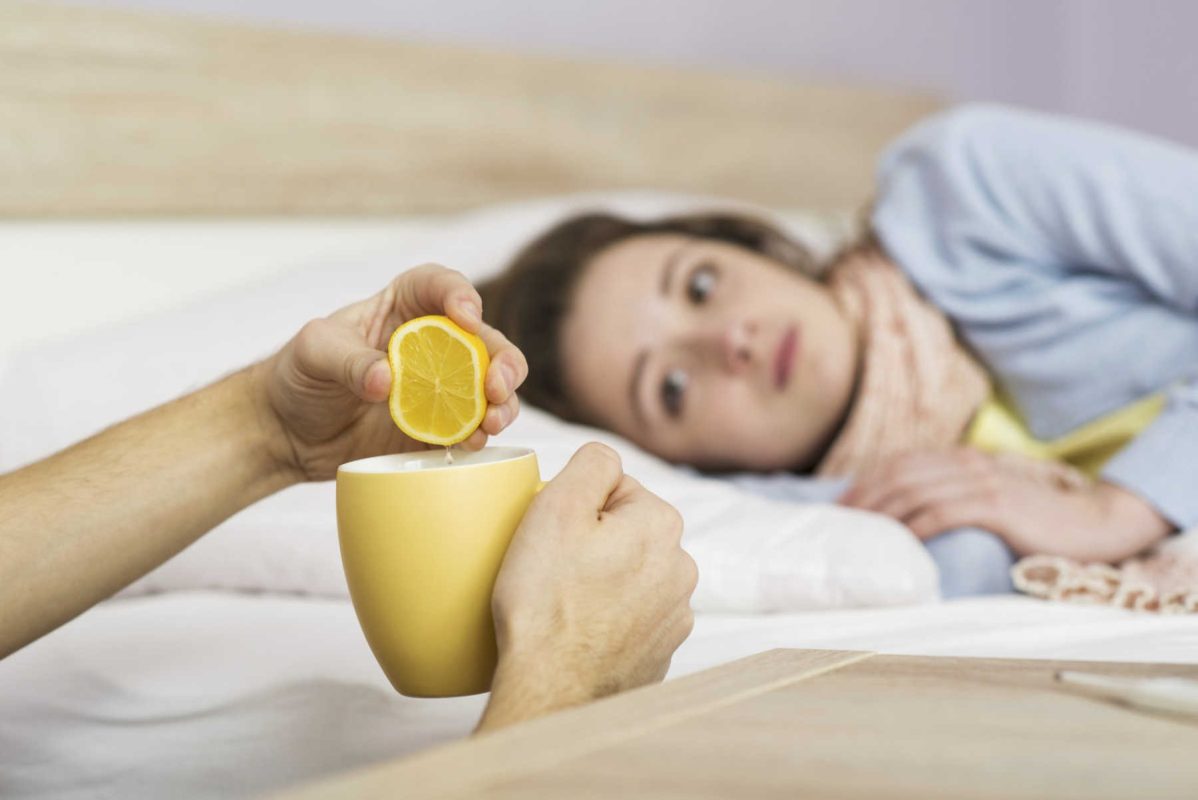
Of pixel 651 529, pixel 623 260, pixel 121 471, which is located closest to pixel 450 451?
pixel 651 529

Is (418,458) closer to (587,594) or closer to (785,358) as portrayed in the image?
(587,594)

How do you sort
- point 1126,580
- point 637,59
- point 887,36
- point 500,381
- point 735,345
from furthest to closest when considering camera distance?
1. point 887,36
2. point 637,59
3. point 735,345
4. point 1126,580
5. point 500,381

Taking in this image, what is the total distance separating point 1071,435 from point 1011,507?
42cm

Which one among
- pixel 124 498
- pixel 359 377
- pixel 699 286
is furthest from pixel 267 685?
pixel 699 286

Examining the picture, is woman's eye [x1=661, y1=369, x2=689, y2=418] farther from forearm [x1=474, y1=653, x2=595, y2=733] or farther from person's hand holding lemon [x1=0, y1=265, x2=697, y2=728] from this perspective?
forearm [x1=474, y1=653, x2=595, y2=733]

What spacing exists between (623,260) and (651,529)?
0.93m

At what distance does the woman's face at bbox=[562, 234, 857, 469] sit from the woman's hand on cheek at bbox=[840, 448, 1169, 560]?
0.26 m

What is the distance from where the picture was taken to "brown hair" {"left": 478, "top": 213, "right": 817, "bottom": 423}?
1.61m

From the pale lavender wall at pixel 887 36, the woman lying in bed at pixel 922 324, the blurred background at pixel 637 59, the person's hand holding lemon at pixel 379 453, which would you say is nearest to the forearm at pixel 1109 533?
the woman lying in bed at pixel 922 324

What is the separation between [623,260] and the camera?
159 centimetres

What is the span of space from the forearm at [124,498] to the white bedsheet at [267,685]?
0.09 m

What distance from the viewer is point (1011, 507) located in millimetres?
1190

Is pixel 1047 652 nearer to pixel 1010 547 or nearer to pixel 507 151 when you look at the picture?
pixel 1010 547

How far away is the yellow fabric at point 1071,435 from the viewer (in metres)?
1.50
